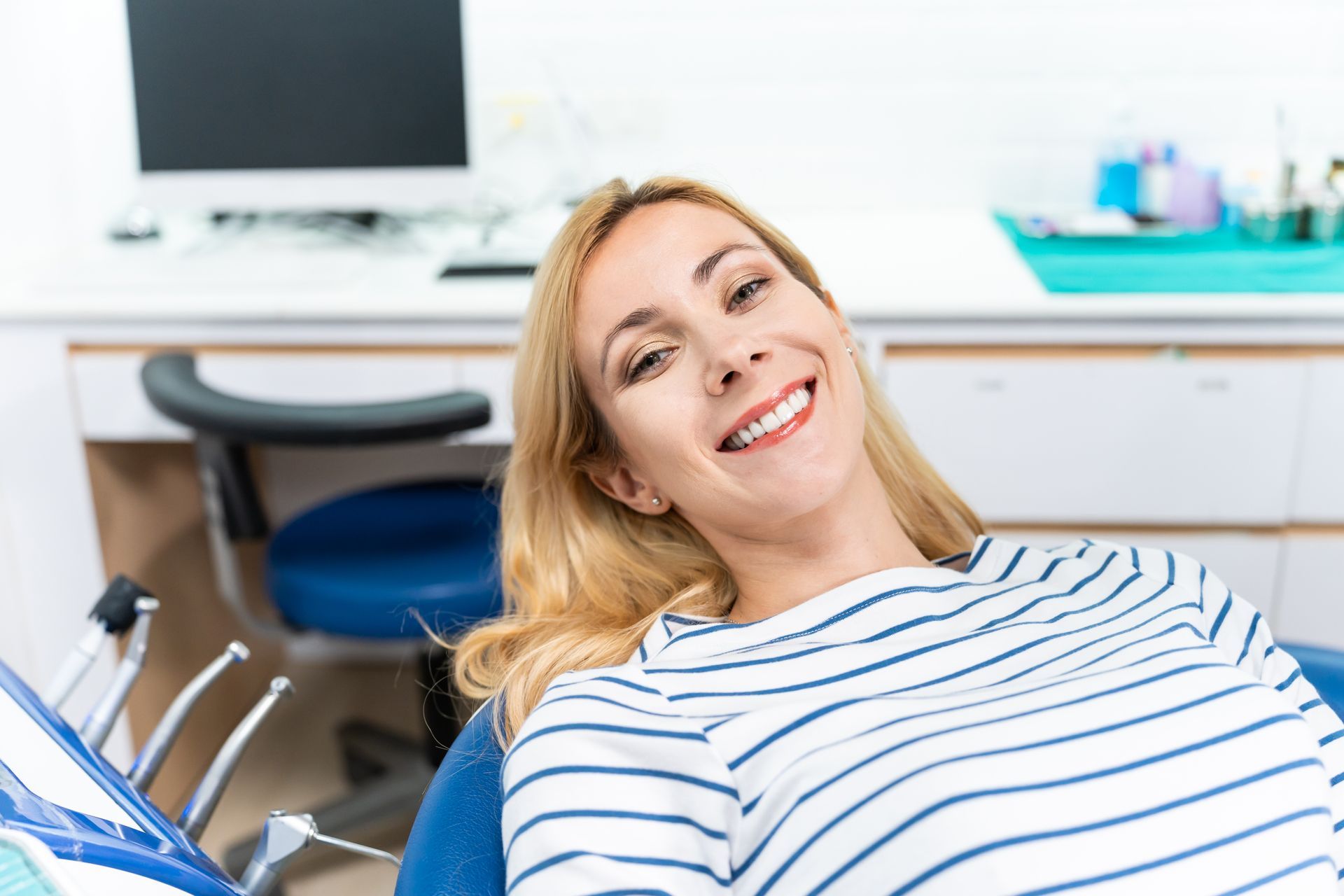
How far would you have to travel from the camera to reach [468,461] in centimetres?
249

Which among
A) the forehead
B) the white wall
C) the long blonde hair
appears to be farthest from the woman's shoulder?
the white wall

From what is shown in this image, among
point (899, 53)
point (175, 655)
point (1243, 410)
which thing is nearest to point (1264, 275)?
point (1243, 410)

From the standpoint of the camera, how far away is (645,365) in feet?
3.61

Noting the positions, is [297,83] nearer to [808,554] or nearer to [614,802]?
[808,554]

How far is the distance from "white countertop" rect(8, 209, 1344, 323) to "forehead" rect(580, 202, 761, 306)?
683mm

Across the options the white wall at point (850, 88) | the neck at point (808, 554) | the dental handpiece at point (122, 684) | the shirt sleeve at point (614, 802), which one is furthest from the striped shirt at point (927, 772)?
the white wall at point (850, 88)

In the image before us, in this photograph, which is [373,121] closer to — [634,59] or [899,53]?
[634,59]

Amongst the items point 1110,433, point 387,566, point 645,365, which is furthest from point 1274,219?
→ point 387,566

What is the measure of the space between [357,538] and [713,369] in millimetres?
978

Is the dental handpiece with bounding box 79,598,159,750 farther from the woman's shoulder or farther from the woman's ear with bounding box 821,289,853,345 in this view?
the woman's ear with bounding box 821,289,853,345

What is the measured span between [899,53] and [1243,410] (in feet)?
3.13

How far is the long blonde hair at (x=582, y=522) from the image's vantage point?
3.67 ft

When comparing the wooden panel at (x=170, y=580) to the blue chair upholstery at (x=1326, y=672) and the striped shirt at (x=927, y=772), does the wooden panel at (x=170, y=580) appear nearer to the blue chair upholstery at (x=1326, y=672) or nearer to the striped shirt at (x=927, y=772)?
the striped shirt at (x=927, y=772)

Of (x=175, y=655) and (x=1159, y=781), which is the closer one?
(x=1159, y=781)
